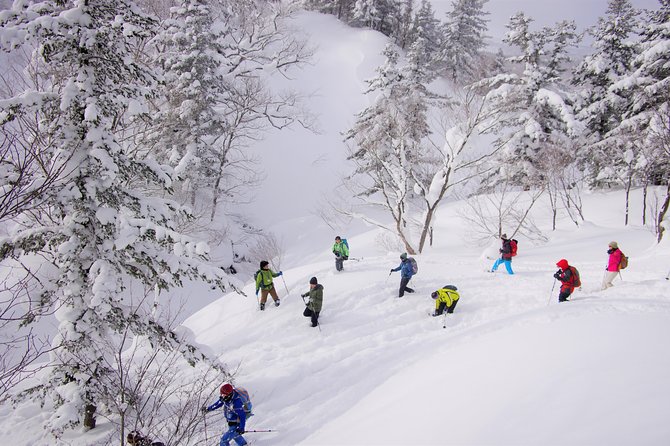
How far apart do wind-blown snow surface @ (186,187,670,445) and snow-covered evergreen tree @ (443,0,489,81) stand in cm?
3170

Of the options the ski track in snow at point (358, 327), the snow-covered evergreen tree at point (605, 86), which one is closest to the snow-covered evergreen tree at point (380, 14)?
the snow-covered evergreen tree at point (605, 86)

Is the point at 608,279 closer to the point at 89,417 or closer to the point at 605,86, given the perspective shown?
the point at 89,417

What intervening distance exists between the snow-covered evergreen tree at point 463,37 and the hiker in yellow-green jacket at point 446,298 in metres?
35.8

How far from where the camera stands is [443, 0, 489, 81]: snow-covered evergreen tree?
123ft

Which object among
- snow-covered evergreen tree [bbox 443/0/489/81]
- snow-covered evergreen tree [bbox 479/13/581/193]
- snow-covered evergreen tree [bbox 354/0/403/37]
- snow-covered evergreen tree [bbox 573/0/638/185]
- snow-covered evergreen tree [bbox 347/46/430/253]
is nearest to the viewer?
snow-covered evergreen tree [bbox 347/46/430/253]

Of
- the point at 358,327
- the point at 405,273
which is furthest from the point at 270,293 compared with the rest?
the point at 405,273

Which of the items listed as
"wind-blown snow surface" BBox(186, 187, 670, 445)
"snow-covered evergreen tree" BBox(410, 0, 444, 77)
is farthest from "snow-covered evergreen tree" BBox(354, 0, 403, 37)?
"wind-blown snow surface" BBox(186, 187, 670, 445)

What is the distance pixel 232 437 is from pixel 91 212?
474 cm

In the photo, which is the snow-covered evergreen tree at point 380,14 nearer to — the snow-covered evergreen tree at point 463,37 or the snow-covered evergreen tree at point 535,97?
the snow-covered evergreen tree at point 463,37

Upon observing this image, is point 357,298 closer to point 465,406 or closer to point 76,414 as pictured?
point 465,406

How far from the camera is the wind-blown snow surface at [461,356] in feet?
13.7

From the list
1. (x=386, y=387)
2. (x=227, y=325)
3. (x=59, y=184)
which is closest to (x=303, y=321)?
(x=227, y=325)

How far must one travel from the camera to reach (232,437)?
5633 mm

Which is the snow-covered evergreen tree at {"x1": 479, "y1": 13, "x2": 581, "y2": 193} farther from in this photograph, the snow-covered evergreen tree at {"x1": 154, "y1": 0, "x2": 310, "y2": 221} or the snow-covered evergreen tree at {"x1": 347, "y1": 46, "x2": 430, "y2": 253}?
the snow-covered evergreen tree at {"x1": 154, "y1": 0, "x2": 310, "y2": 221}
